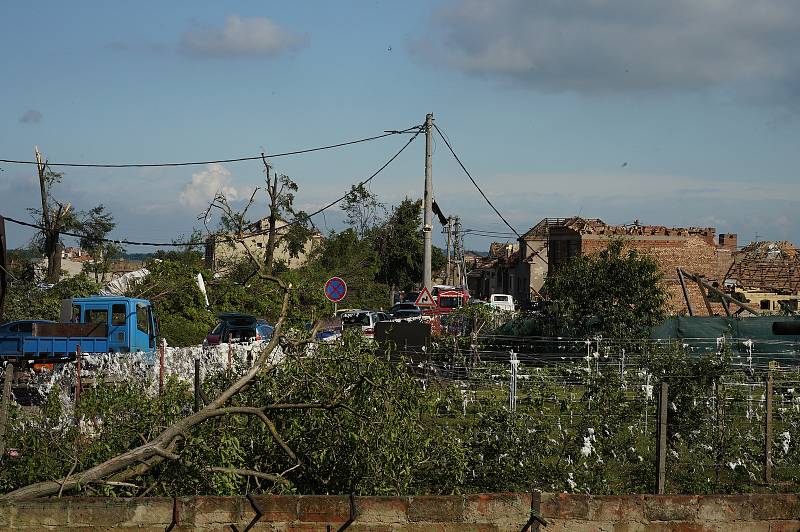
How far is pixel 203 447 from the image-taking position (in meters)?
8.71

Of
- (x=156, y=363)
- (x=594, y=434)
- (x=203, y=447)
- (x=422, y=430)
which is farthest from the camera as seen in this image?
(x=156, y=363)

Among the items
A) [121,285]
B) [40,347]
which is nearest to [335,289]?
[40,347]

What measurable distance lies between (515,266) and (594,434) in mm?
64577

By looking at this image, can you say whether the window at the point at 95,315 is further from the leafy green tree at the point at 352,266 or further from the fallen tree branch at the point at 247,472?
the leafy green tree at the point at 352,266

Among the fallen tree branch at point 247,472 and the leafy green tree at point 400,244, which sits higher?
the leafy green tree at point 400,244

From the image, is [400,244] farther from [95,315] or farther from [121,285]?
A: [95,315]

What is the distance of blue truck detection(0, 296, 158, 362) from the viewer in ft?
74.9

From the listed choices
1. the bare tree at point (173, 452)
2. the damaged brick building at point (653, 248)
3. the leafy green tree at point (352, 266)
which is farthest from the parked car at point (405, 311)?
the bare tree at point (173, 452)

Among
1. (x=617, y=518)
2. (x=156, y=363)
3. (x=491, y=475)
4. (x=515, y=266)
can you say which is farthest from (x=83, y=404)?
(x=515, y=266)

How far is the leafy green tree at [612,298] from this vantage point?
77.7ft

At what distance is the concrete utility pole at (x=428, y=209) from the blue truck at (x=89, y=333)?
7.45m

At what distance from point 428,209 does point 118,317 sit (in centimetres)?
874

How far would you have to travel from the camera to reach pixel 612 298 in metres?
23.9

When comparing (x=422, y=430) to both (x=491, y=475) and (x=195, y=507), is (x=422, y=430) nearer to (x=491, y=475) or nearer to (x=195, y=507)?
(x=491, y=475)
